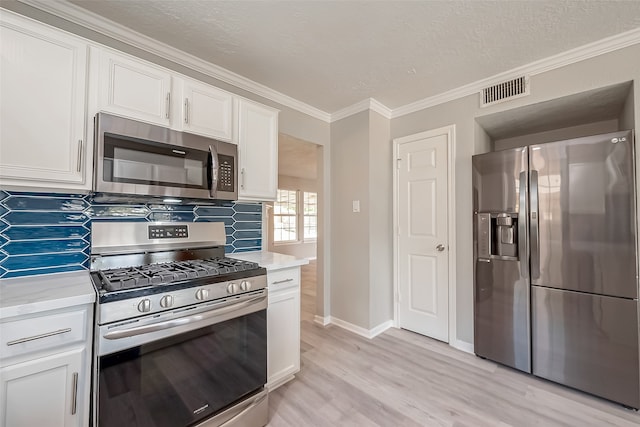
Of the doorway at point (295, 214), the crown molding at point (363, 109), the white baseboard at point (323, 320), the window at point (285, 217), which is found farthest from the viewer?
the window at point (285, 217)

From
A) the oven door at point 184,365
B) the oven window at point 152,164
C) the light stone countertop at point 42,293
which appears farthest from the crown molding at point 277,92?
the oven door at point 184,365

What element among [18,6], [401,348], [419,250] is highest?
[18,6]

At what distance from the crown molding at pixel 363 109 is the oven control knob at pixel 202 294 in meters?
2.45

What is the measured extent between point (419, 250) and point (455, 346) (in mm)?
982

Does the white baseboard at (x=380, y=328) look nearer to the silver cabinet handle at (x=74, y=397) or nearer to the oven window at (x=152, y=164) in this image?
the oven window at (x=152, y=164)

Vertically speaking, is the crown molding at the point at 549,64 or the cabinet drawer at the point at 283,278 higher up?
the crown molding at the point at 549,64

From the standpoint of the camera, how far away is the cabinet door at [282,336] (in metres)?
1.87

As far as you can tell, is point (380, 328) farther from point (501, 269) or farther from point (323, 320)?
point (501, 269)

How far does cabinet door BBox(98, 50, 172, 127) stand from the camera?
58.6 inches

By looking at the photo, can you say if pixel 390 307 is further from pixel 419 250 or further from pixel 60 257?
pixel 60 257

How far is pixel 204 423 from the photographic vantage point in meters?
1.39

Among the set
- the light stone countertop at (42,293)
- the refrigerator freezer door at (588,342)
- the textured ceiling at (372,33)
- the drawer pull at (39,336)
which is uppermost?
the textured ceiling at (372,33)

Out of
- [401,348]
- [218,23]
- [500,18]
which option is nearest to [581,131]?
[500,18]

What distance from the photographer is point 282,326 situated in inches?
76.0
